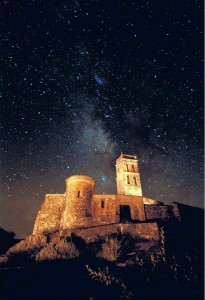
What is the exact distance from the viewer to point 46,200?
1166 inches

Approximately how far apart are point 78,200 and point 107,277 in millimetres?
17637

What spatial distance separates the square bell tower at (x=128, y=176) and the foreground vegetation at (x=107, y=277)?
70.2ft

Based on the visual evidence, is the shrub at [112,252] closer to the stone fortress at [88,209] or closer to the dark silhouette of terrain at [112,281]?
the dark silhouette of terrain at [112,281]

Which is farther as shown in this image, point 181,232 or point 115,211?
point 115,211

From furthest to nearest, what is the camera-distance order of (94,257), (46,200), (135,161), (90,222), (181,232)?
(135,161), (46,200), (90,222), (181,232), (94,257)

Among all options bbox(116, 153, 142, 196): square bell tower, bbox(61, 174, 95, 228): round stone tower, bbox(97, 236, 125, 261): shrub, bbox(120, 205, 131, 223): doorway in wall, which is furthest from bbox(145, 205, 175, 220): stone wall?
bbox(97, 236, 125, 261): shrub

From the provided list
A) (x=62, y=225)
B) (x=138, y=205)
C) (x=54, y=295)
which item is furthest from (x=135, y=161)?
(x=54, y=295)

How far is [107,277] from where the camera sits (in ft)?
32.4

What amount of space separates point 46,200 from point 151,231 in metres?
16.0

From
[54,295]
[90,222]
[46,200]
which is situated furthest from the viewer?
[46,200]

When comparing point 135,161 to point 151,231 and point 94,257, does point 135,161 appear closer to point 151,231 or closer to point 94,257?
point 151,231

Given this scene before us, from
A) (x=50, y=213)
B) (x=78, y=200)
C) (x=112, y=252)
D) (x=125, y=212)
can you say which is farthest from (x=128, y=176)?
(x=112, y=252)

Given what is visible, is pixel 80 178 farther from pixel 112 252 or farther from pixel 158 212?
pixel 112 252

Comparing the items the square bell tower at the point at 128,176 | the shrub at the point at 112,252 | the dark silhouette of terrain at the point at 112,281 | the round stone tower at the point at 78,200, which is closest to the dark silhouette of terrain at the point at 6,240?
the round stone tower at the point at 78,200
